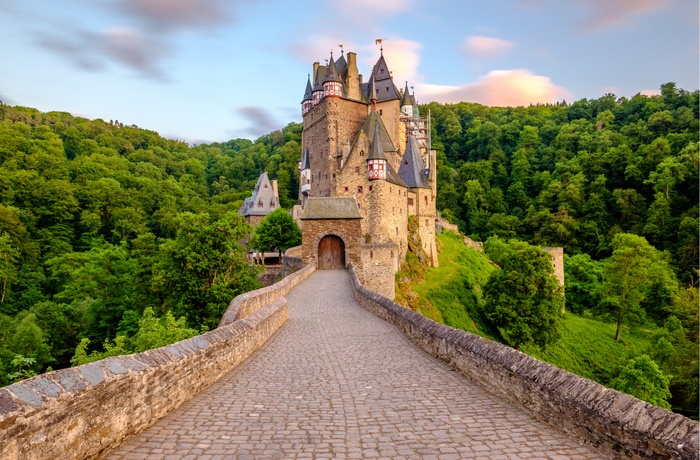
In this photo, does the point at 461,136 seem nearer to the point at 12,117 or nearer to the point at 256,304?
the point at 12,117

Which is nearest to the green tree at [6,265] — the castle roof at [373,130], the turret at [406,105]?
the castle roof at [373,130]

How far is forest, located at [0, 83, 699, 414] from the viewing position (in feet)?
72.2

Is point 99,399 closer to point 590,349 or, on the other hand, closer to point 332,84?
point 590,349

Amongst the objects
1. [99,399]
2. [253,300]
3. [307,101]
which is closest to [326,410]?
[99,399]

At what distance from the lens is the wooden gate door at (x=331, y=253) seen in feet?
89.8

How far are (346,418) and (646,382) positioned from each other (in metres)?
22.1

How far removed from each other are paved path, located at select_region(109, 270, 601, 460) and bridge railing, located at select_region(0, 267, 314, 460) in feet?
0.66

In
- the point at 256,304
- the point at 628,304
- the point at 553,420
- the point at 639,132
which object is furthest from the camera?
the point at 639,132

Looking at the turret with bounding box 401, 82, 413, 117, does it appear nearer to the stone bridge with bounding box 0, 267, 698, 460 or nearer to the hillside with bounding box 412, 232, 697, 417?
the hillside with bounding box 412, 232, 697, 417

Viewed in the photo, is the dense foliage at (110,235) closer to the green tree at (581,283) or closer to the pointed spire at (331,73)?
the pointed spire at (331,73)

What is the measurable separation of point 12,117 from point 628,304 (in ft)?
307

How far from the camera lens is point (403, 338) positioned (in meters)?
10.3

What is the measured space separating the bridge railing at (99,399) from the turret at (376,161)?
2908cm

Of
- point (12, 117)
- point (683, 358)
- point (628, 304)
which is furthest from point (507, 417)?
point (12, 117)
